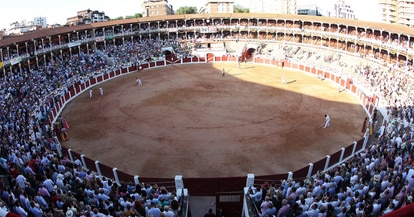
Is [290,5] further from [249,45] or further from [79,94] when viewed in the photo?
[79,94]

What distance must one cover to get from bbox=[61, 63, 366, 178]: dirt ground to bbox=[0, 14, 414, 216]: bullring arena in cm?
13

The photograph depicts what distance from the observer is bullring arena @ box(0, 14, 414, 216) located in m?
21.5

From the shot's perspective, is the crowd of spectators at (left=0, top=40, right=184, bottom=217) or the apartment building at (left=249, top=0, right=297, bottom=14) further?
the apartment building at (left=249, top=0, right=297, bottom=14)

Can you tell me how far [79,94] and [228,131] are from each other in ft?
68.7

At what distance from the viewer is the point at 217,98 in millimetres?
Result: 36188

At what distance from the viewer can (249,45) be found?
58.6 metres

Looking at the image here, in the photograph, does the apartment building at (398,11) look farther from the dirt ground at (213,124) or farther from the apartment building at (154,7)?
the apartment building at (154,7)

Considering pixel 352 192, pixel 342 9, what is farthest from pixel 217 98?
pixel 342 9

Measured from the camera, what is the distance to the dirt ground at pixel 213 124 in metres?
22.9

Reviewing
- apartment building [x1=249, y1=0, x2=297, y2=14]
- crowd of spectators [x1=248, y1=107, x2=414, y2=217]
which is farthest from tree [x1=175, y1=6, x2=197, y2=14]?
crowd of spectators [x1=248, y1=107, x2=414, y2=217]

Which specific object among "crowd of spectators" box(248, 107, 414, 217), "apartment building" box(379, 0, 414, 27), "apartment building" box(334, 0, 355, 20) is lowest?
"crowd of spectators" box(248, 107, 414, 217)

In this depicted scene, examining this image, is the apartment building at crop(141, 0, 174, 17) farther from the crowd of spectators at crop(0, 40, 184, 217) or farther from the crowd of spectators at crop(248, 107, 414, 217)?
the crowd of spectators at crop(248, 107, 414, 217)

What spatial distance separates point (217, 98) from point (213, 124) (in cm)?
741

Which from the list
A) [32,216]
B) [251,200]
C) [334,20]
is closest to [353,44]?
[334,20]
